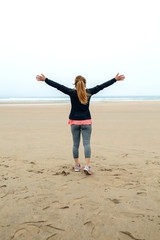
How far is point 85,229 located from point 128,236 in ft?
1.69

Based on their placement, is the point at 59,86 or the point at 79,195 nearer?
the point at 79,195

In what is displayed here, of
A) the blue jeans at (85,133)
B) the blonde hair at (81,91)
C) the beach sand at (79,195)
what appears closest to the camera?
the beach sand at (79,195)

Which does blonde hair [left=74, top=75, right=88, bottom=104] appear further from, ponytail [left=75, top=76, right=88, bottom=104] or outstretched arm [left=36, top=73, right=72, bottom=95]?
outstretched arm [left=36, top=73, right=72, bottom=95]

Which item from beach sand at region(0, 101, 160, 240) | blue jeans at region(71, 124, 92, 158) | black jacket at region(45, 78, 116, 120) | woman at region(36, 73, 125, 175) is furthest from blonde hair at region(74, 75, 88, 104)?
beach sand at region(0, 101, 160, 240)

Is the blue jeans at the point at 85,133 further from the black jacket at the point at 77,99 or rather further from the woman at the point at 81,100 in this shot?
the black jacket at the point at 77,99

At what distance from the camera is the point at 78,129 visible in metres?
4.35

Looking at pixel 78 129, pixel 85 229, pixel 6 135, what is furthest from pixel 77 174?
pixel 6 135

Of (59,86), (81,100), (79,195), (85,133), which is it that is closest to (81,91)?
(81,100)

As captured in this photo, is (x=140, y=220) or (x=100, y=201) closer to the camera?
(x=140, y=220)

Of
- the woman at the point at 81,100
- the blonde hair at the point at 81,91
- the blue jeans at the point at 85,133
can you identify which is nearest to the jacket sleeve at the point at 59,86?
the woman at the point at 81,100

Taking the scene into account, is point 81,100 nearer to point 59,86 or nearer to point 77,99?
point 77,99

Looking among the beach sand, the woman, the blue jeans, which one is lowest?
the beach sand

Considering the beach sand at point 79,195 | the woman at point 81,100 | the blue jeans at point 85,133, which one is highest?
the woman at point 81,100

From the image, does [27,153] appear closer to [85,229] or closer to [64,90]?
[64,90]
